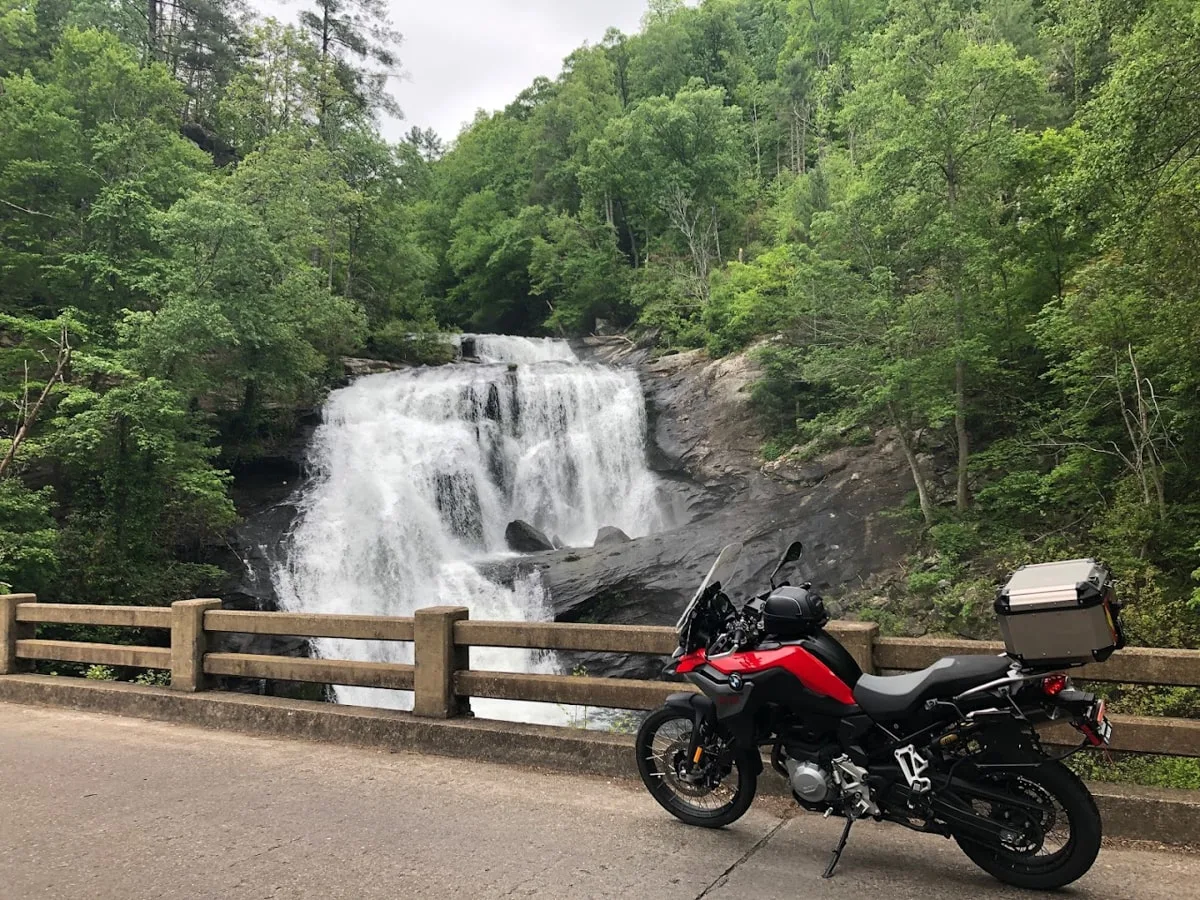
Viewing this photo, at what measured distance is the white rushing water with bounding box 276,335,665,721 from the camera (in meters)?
16.6

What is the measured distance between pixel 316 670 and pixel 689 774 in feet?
11.8

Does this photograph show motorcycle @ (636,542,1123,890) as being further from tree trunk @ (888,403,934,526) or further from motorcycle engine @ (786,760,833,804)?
tree trunk @ (888,403,934,526)

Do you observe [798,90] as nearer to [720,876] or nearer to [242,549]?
[242,549]

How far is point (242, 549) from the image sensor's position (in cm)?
1777

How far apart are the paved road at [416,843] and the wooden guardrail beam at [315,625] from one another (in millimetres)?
937

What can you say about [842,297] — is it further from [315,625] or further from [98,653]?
[98,653]

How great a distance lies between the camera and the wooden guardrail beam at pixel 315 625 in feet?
19.0

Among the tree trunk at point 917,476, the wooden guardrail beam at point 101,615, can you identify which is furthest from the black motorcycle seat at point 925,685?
the tree trunk at point 917,476

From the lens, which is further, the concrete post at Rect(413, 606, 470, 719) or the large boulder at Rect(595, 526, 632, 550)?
the large boulder at Rect(595, 526, 632, 550)

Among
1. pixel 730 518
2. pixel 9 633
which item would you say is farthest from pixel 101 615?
pixel 730 518

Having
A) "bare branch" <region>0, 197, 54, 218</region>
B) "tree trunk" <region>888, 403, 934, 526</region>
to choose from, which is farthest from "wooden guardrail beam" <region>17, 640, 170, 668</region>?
"bare branch" <region>0, 197, 54, 218</region>

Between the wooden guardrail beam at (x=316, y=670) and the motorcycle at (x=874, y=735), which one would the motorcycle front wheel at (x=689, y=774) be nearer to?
the motorcycle at (x=874, y=735)

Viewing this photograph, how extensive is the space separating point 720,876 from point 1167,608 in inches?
396

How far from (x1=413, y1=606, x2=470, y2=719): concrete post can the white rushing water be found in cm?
865
